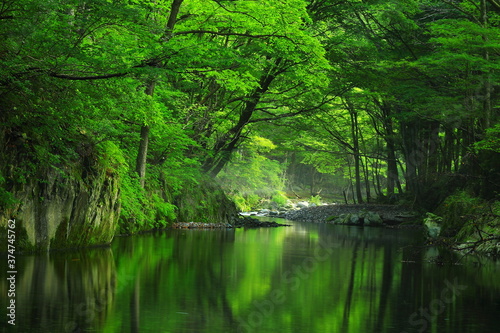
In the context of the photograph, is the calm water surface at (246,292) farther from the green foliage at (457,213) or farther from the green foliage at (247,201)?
the green foliage at (247,201)

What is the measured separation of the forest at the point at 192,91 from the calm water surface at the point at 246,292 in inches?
50.3

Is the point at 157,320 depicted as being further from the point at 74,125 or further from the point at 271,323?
the point at 74,125

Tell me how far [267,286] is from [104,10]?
4584 millimetres

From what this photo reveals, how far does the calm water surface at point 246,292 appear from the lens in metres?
5.73

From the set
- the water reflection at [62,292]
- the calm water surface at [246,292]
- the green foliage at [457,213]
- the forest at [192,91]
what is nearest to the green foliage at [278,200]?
the forest at [192,91]

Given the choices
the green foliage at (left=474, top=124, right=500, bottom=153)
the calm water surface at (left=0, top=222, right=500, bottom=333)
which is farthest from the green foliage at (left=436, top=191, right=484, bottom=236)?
the calm water surface at (left=0, top=222, right=500, bottom=333)

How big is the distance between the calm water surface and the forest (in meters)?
1.28

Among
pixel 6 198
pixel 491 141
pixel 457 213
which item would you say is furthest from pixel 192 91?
pixel 6 198

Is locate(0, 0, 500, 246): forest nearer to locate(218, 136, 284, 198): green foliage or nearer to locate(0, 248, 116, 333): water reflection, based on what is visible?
locate(0, 248, 116, 333): water reflection

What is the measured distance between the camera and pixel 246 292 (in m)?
7.65

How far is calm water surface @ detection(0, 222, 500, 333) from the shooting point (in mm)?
5727

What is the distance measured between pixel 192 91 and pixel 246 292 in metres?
13.5

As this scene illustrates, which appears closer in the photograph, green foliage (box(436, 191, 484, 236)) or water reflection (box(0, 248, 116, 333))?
water reflection (box(0, 248, 116, 333))

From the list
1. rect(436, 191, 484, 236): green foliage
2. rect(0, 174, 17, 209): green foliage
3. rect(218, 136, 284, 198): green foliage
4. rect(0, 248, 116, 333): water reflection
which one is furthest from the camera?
rect(218, 136, 284, 198): green foliage
